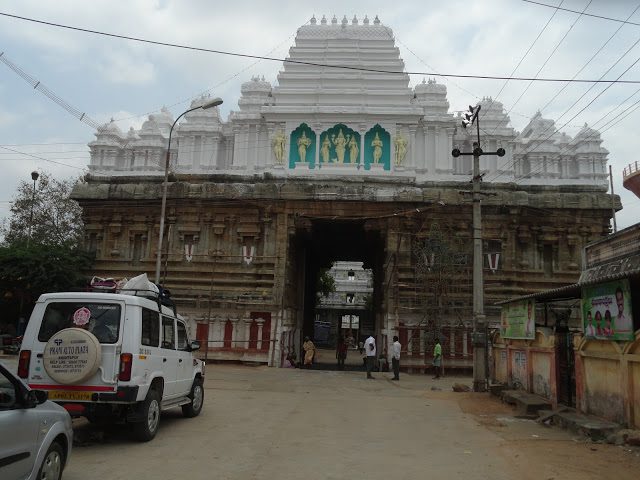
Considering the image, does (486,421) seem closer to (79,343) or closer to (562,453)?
(562,453)

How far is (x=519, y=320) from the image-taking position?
1341 cm

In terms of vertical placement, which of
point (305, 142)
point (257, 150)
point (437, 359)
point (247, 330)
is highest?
point (257, 150)

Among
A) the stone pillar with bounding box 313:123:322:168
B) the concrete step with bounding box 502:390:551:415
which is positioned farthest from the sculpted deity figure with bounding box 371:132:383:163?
the concrete step with bounding box 502:390:551:415

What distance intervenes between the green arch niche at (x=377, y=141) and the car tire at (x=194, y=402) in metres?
21.8

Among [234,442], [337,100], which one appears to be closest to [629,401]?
[234,442]

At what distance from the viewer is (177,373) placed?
911 cm

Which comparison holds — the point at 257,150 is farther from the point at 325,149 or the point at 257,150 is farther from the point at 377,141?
the point at 377,141

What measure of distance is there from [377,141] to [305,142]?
13.7 feet

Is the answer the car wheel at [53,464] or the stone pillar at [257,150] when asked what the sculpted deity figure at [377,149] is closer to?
the stone pillar at [257,150]

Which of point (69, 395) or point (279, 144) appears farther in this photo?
point (279, 144)

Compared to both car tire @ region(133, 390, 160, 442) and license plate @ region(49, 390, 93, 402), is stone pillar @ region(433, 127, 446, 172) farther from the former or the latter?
license plate @ region(49, 390, 93, 402)

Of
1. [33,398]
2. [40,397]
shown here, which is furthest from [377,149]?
[33,398]

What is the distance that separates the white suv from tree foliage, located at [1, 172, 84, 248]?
3060cm

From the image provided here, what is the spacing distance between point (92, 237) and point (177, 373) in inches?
699
